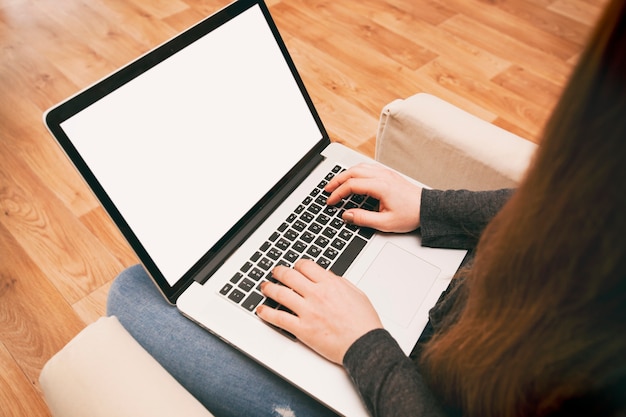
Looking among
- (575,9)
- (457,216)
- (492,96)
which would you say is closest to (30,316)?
(457,216)

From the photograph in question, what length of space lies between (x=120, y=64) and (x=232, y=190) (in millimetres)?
1335

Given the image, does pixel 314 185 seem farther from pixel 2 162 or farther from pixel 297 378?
pixel 2 162

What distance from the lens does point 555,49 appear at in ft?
6.24

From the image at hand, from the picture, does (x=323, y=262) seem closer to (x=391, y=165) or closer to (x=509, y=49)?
(x=391, y=165)

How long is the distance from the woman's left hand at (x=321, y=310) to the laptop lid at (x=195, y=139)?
0.12 metres

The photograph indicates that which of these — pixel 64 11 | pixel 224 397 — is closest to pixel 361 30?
pixel 64 11

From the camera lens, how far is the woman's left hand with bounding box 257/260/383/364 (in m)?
0.58

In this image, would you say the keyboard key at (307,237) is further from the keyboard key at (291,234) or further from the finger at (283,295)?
the finger at (283,295)

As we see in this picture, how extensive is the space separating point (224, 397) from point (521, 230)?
0.48 m

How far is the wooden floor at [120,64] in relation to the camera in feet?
3.90

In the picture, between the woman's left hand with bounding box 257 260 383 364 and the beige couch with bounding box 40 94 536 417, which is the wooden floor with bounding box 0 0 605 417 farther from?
the woman's left hand with bounding box 257 260 383 364

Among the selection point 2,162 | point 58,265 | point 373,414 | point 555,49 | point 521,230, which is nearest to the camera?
point 521,230

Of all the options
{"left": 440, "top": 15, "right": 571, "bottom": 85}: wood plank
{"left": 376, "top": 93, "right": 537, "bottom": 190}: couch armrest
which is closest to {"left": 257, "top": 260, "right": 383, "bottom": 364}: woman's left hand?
{"left": 376, "top": 93, "right": 537, "bottom": 190}: couch armrest

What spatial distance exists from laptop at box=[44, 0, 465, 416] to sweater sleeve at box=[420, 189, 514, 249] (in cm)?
2
